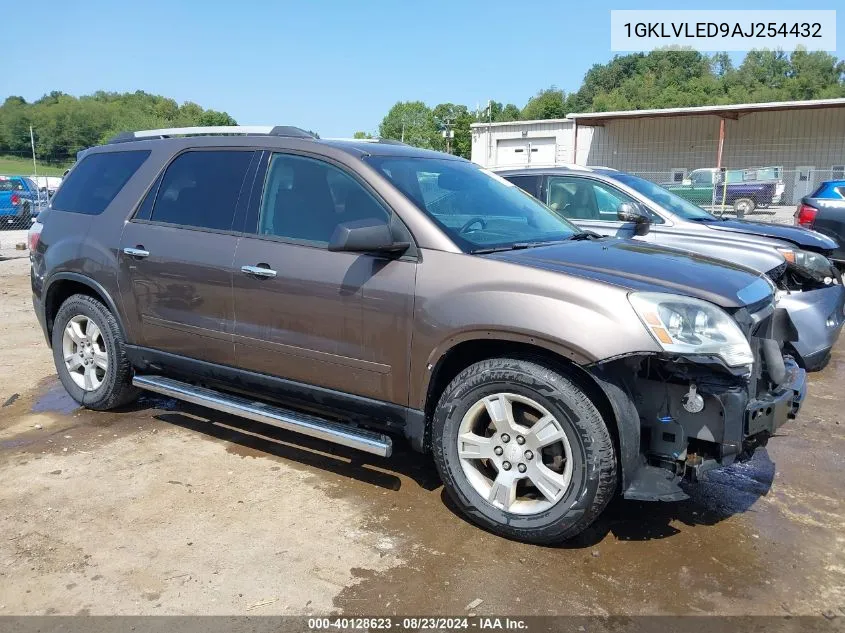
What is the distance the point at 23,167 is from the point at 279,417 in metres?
55.2

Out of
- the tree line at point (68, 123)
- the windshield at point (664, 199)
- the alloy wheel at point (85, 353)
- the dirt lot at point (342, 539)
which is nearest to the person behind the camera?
the dirt lot at point (342, 539)

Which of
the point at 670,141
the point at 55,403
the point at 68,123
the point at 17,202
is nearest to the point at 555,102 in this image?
the point at 670,141

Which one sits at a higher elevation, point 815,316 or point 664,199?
point 664,199

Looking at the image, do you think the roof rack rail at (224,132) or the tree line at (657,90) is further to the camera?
the tree line at (657,90)

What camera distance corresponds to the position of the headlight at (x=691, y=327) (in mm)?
2859

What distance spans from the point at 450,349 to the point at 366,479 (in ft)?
3.64

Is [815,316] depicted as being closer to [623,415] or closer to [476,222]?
[476,222]

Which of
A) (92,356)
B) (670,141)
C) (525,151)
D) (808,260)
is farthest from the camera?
(670,141)

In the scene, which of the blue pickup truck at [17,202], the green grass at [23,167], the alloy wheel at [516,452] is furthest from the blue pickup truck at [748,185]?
the green grass at [23,167]

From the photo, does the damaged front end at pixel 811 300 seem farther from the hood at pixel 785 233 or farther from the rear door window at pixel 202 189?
the rear door window at pixel 202 189

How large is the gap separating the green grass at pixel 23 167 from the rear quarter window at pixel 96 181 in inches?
1732

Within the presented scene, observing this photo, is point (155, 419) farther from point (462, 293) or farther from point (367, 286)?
point (462, 293)

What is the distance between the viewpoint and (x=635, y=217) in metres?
5.95

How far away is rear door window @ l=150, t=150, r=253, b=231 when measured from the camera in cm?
420
